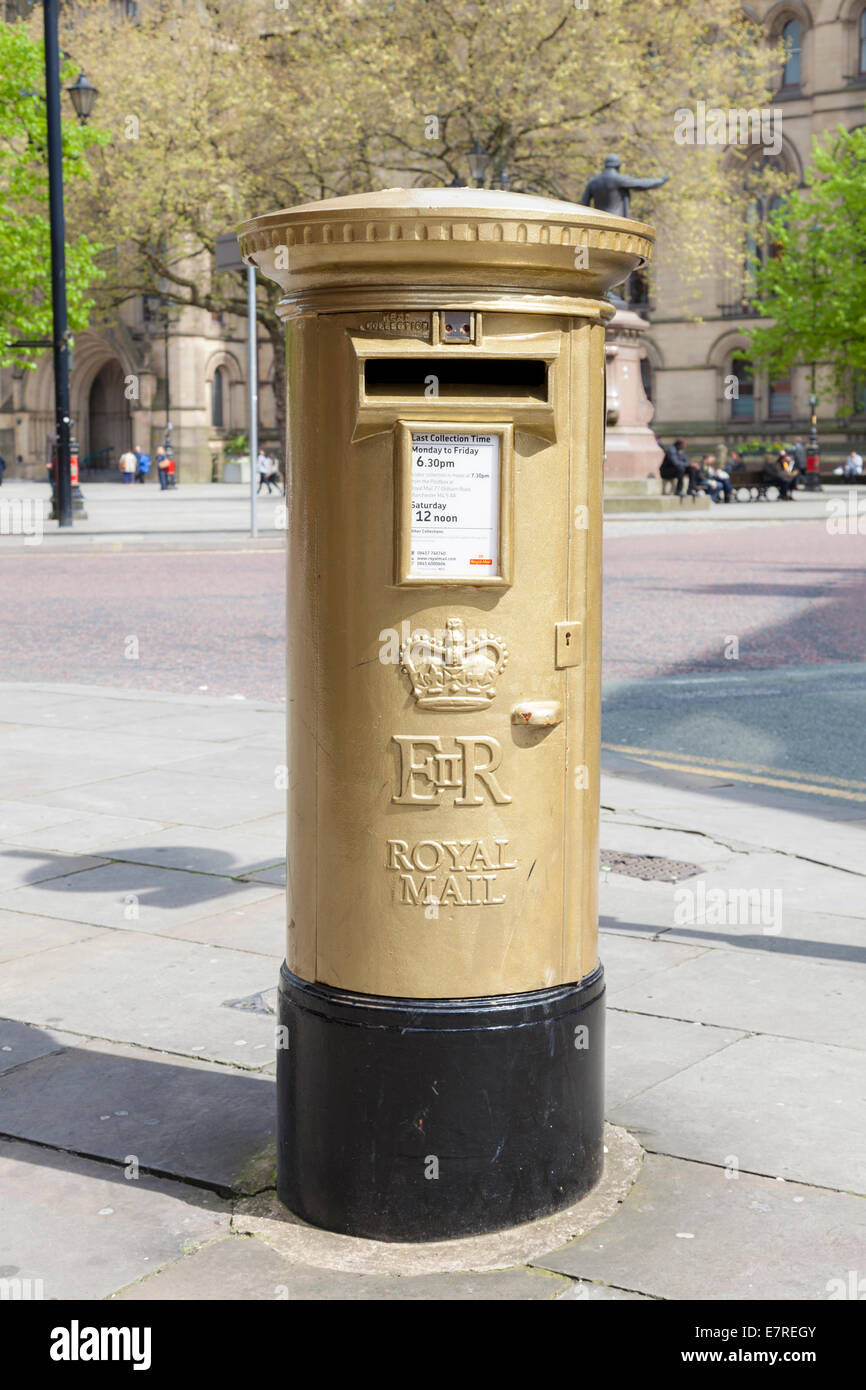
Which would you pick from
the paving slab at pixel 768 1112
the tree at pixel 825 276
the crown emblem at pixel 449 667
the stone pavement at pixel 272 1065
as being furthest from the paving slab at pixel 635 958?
the tree at pixel 825 276

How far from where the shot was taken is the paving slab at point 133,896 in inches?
199

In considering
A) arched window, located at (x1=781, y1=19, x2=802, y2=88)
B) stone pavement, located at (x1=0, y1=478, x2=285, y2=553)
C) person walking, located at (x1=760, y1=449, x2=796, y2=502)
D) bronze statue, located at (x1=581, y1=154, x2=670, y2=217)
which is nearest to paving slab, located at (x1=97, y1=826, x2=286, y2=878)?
stone pavement, located at (x1=0, y1=478, x2=285, y2=553)

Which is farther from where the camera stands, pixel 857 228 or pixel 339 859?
pixel 857 228

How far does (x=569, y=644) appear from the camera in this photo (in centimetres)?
303

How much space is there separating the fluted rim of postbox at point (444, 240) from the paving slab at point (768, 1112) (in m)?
1.80

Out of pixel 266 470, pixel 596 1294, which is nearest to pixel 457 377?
pixel 596 1294

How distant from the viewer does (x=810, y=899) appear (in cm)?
523

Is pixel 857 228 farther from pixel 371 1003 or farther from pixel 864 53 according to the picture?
pixel 371 1003

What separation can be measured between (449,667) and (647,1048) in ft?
4.85

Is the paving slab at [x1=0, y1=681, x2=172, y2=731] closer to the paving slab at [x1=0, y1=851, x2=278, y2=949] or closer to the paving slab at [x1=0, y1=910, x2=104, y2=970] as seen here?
the paving slab at [x1=0, y1=851, x2=278, y2=949]

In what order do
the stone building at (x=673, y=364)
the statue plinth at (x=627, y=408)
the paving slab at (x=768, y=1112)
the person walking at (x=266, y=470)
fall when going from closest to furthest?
the paving slab at (x=768, y=1112)
the statue plinth at (x=627, y=408)
the person walking at (x=266, y=470)
the stone building at (x=673, y=364)

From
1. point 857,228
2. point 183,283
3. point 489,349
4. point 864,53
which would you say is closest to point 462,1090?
point 489,349

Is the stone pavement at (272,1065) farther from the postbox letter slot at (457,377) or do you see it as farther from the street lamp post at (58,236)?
the street lamp post at (58,236)

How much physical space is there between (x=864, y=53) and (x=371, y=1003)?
62511 millimetres
